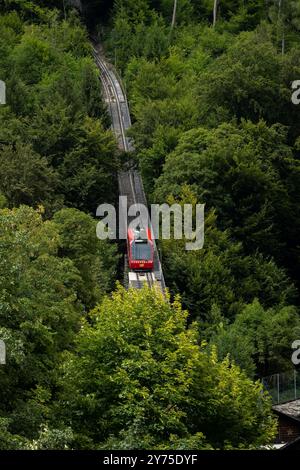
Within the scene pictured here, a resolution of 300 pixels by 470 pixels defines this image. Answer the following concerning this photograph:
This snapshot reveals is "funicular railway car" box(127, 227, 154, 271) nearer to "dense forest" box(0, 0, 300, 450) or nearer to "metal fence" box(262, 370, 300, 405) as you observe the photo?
"dense forest" box(0, 0, 300, 450)

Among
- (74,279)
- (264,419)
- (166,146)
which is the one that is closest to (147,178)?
(166,146)

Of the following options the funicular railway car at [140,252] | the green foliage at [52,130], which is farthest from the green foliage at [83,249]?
the green foliage at [52,130]

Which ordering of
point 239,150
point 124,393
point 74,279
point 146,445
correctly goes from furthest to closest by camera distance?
point 239,150, point 74,279, point 124,393, point 146,445

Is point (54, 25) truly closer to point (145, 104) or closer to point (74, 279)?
point (145, 104)

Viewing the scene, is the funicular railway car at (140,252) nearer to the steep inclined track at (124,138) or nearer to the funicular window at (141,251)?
the funicular window at (141,251)

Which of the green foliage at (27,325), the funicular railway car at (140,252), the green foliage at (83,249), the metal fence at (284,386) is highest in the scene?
the green foliage at (27,325)

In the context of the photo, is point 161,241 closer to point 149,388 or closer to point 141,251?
point 141,251
